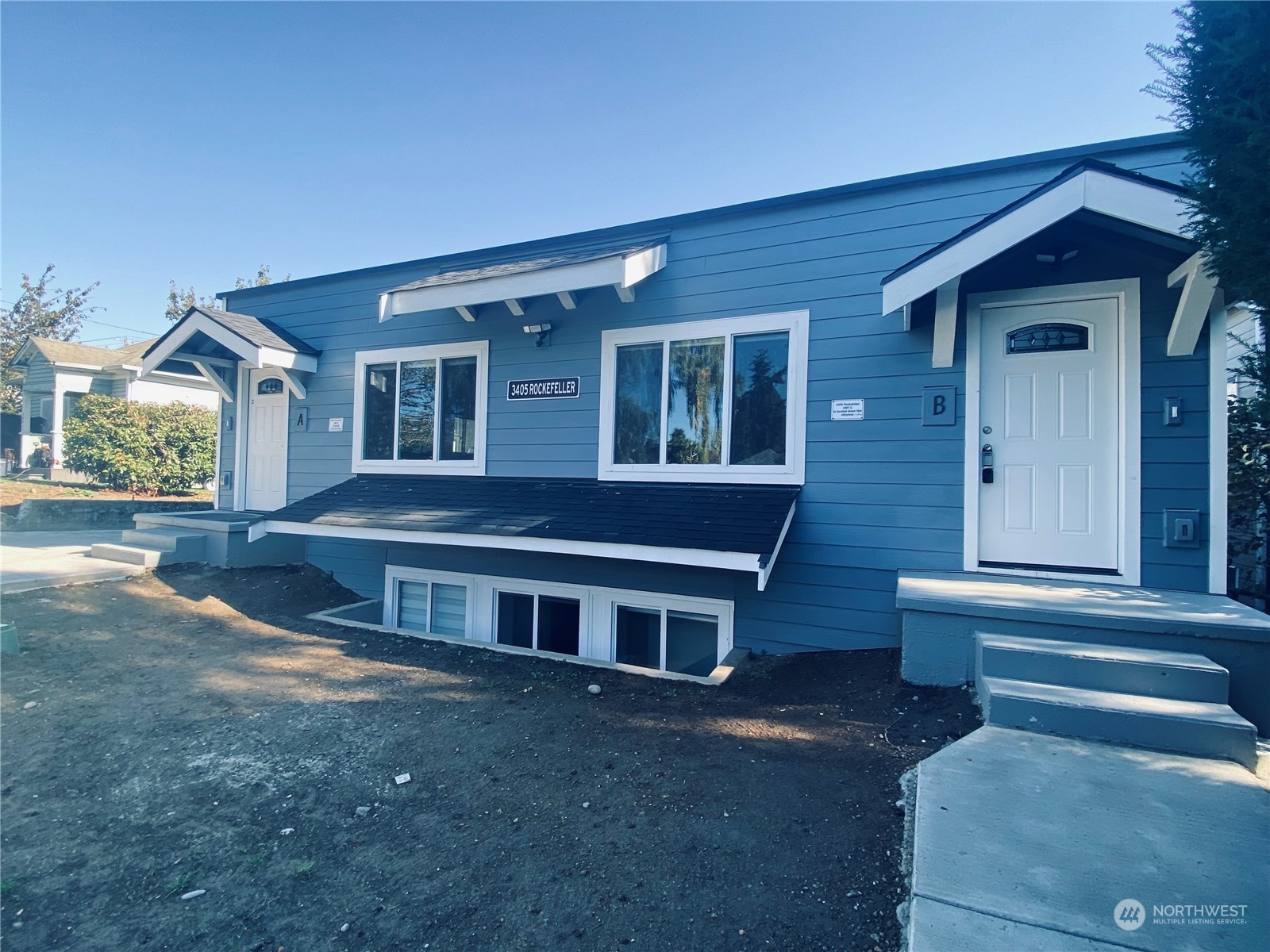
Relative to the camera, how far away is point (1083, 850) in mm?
2297

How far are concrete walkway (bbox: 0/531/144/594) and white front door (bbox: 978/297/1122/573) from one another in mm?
9847

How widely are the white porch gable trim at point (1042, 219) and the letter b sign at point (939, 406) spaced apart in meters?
0.82

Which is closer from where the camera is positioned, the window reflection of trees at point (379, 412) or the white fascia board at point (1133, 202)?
the white fascia board at point (1133, 202)

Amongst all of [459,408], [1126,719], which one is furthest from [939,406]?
[459,408]

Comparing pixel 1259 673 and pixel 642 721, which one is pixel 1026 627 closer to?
pixel 1259 673

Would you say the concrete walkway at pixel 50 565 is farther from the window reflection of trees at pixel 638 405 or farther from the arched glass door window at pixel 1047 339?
the arched glass door window at pixel 1047 339

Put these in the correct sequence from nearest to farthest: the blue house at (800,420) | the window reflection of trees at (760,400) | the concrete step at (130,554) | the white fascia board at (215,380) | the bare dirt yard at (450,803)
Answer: the bare dirt yard at (450,803)
the blue house at (800,420)
the window reflection of trees at (760,400)
the concrete step at (130,554)
the white fascia board at (215,380)

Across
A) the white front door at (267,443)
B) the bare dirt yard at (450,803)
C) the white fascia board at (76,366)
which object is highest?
the white fascia board at (76,366)

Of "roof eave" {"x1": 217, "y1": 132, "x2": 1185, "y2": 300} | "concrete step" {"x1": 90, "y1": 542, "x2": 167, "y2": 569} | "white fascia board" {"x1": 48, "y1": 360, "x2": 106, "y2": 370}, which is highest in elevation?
"white fascia board" {"x1": 48, "y1": 360, "x2": 106, "y2": 370}

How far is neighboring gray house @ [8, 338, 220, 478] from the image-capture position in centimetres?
2050

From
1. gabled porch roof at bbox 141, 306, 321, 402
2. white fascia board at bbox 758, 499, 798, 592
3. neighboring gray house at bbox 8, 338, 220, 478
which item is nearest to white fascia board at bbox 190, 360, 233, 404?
gabled porch roof at bbox 141, 306, 321, 402

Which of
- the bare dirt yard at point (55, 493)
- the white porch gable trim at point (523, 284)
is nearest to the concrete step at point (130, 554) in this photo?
the white porch gable trim at point (523, 284)

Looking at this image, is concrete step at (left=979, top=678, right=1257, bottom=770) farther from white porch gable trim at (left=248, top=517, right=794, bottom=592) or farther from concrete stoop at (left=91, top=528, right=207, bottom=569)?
concrete stoop at (left=91, top=528, right=207, bottom=569)

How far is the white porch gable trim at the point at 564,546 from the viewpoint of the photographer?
4.92 metres
